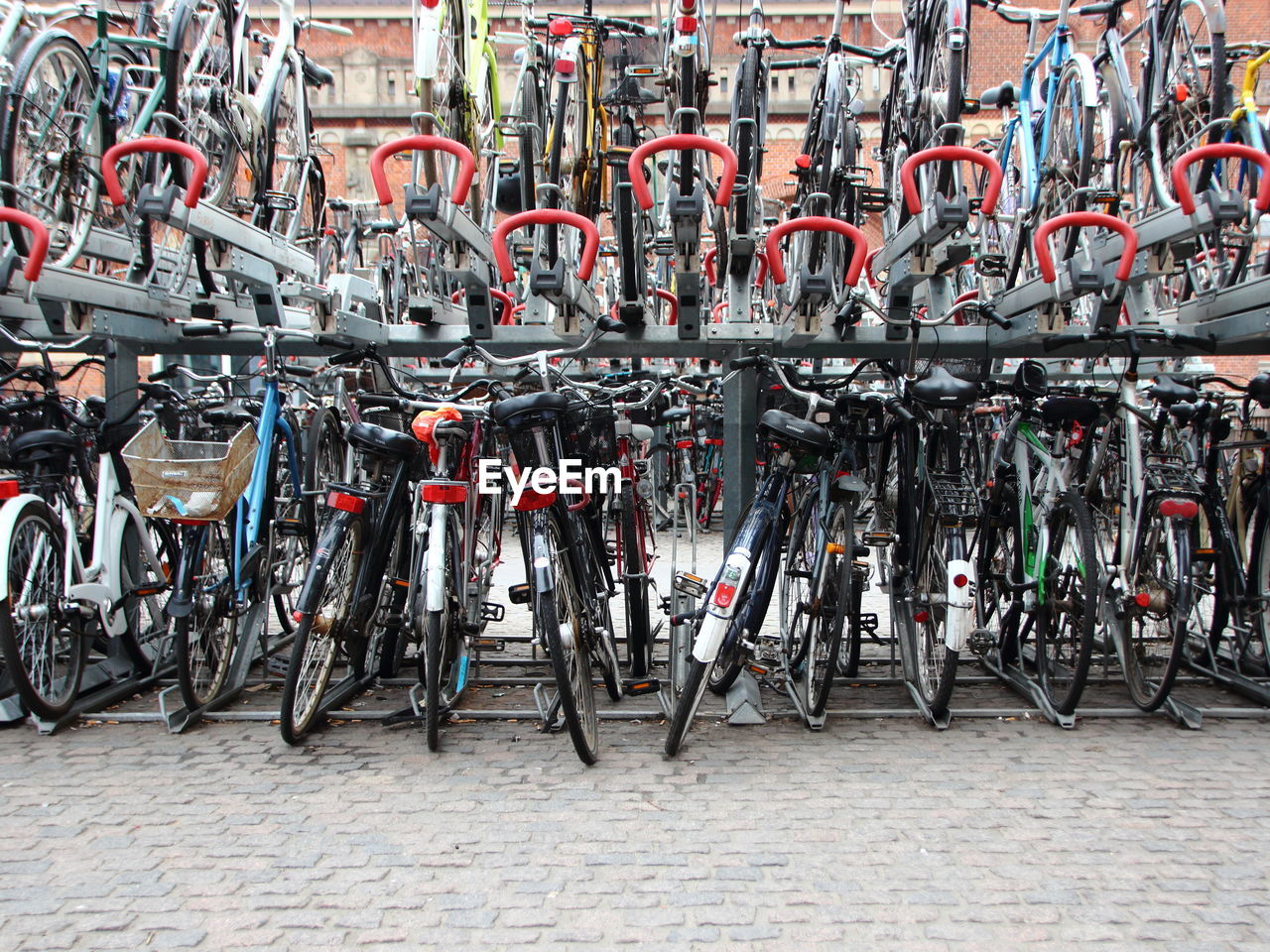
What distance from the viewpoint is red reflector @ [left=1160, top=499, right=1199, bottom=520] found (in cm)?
362

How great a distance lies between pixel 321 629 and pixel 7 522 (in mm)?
1313

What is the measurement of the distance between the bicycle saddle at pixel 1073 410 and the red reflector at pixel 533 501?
2187mm

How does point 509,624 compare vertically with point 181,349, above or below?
below

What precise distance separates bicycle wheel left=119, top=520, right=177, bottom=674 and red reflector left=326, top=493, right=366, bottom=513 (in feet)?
4.09

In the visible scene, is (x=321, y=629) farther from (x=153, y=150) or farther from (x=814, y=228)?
(x=814, y=228)

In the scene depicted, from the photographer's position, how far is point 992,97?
17.9 ft

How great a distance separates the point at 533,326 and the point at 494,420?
0.94 m

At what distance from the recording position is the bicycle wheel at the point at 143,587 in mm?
4121

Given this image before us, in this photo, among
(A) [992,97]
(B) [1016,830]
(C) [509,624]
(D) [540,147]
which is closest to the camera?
(B) [1016,830]

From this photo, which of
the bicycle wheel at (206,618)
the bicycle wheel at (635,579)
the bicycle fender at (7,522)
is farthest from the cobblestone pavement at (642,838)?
the bicycle fender at (7,522)

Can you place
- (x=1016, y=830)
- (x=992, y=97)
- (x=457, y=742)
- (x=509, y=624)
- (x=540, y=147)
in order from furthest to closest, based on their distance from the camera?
(x=509, y=624) → (x=992, y=97) → (x=540, y=147) → (x=457, y=742) → (x=1016, y=830)

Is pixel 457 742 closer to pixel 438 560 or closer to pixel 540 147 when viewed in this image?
pixel 438 560

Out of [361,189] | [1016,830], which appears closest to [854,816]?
[1016,830]

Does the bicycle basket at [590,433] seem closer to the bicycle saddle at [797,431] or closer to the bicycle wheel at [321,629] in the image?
the bicycle saddle at [797,431]
